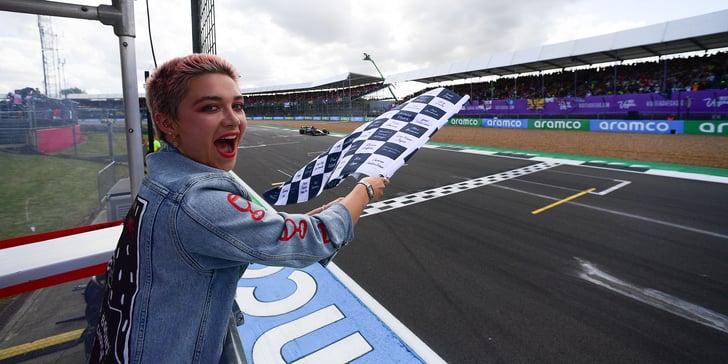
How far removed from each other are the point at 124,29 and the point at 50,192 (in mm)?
6518

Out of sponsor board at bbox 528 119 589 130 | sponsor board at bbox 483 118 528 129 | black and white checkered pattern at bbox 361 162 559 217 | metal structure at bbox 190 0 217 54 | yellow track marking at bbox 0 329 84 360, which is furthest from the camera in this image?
sponsor board at bbox 483 118 528 129

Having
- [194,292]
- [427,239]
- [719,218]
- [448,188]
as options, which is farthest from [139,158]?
[719,218]

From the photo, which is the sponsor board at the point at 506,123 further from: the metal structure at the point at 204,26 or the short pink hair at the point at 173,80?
the short pink hair at the point at 173,80

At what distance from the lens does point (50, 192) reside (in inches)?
266

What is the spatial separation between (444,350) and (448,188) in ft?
20.5

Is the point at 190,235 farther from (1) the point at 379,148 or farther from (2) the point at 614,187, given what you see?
(2) the point at 614,187

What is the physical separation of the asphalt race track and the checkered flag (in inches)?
76.9

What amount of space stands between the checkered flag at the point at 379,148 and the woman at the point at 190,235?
1.38 ft

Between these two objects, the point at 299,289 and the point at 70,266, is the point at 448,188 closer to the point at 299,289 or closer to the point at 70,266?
the point at 299,289

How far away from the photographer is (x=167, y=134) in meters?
1.04

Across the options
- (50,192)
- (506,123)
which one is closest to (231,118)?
(50,192)

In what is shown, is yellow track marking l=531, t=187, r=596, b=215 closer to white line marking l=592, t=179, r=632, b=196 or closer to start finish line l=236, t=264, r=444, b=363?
white line marking l=592, t=179, r=632, b=196

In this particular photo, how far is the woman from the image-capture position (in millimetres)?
908

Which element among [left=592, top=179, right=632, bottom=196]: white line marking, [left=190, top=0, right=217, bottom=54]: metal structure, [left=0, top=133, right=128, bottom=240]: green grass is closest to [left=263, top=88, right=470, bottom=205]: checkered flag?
[left=190, top=0, right=217, bottom=54]: metal structure
